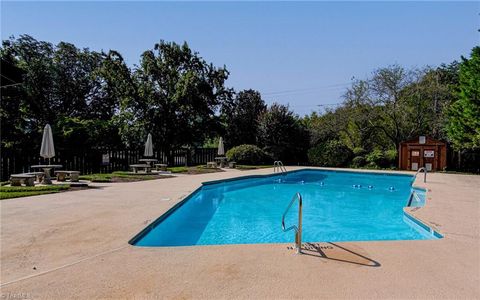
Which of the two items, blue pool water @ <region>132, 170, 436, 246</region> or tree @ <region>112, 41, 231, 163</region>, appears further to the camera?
tree @ <region>112, 41, 231, 163</region>

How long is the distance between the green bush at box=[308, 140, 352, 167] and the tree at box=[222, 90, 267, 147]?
4473 millimetres

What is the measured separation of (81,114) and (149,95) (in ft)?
34.0

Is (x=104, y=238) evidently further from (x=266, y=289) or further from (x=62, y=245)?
(x=266, y=289)

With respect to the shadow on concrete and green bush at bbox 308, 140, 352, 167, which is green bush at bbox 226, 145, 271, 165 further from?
the shadow on concrete

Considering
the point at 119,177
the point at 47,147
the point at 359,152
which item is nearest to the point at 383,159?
the point at 359,152

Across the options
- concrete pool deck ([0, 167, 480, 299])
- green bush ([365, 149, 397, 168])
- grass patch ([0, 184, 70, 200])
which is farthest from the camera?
green bush ([365, 149, 397, 168])

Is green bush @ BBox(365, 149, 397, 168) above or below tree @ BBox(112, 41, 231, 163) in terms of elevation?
below

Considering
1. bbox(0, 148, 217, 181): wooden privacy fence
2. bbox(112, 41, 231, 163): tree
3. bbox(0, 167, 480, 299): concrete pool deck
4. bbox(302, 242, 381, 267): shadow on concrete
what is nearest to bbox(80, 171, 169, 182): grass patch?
bbox(0, 148, 217, 181): wooden privacy fence

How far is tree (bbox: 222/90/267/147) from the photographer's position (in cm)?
2230

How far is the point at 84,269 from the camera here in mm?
3461

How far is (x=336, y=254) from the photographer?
3.99 metres

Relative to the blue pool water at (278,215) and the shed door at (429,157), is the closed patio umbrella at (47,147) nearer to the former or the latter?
the blue pool water at (278,215)

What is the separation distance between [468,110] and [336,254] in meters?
14.1

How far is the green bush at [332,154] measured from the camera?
19219 millimetres
